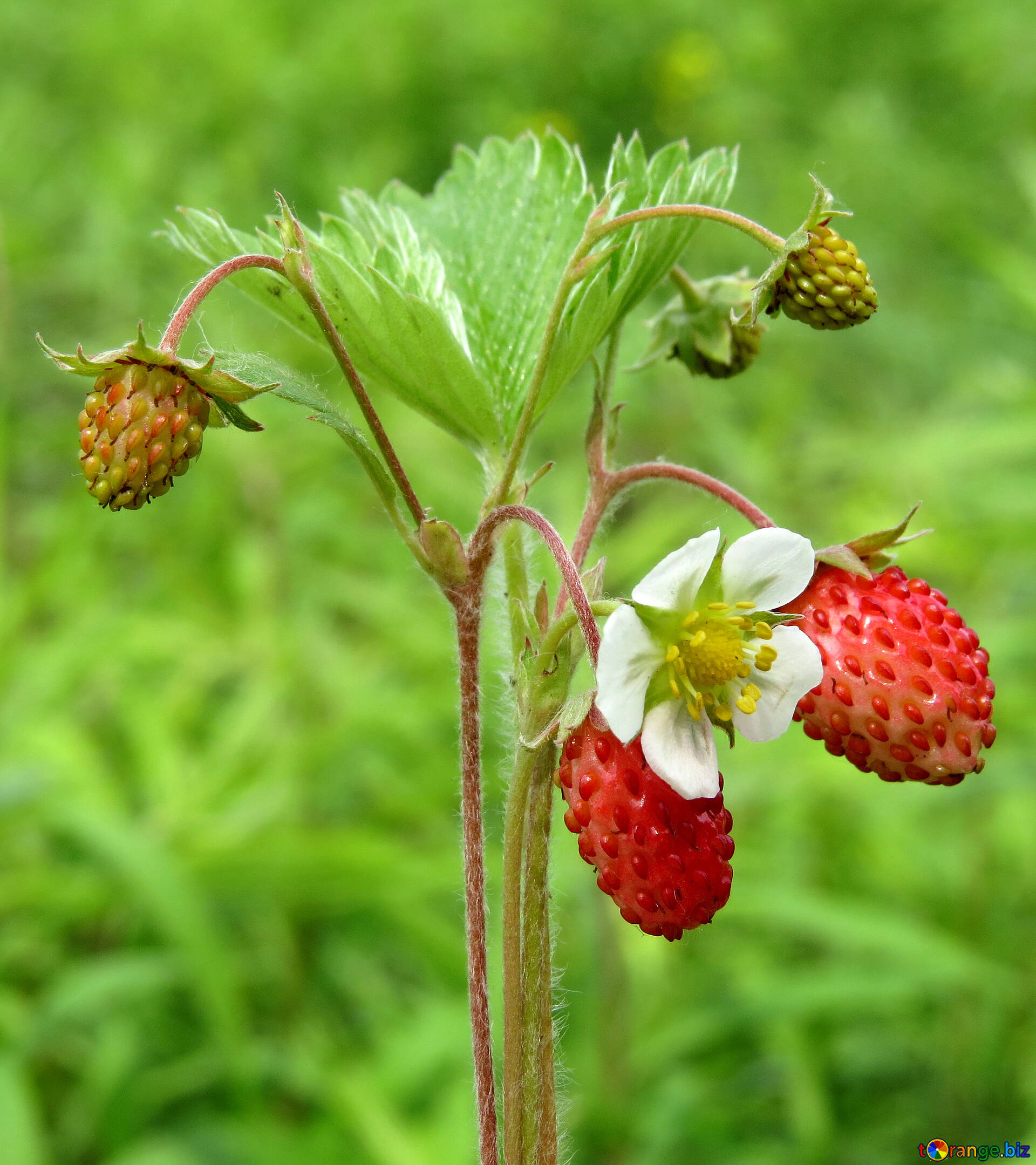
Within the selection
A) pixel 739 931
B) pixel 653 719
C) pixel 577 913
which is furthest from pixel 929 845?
pixel 653 719

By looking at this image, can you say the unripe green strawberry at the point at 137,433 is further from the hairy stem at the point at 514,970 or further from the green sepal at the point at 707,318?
the green sepal at the point at 707,318

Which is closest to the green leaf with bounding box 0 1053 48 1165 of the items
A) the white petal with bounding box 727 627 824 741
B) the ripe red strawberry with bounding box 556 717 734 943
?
the ripe red strawberry with bounding box 556 717 734 943

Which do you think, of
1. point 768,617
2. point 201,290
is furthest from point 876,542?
point 201,290

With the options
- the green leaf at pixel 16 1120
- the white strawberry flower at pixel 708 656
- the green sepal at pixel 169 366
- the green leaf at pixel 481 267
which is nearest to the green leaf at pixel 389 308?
the green leaf at pixel 481 267

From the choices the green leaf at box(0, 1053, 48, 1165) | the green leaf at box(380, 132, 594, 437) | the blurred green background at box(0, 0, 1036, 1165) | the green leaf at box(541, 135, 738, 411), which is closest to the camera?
the green leaf at box(541, 135, 738, 411)

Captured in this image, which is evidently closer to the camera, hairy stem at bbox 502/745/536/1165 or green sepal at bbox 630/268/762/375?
hairy stem at bbox 502/745/536/1165

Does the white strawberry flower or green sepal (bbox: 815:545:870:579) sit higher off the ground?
green sepal (bbox: 815:545:870:579)

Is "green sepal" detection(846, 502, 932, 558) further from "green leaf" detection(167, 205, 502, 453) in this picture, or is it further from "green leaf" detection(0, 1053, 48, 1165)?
"green leaf" detection(0, 1053, 48, 1165)

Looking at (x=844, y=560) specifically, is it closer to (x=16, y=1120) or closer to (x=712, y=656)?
(x=712, y=656)
